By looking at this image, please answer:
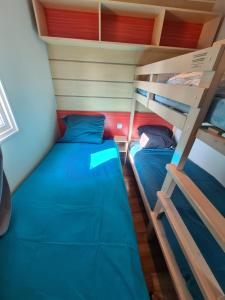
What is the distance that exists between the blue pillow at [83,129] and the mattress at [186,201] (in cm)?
61

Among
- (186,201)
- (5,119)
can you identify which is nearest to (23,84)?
(5,119)

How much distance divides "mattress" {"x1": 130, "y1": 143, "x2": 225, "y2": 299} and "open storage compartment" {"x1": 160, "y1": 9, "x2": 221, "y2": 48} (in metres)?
1.46

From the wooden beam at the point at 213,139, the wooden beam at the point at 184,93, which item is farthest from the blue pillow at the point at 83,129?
the wooden beam at the point at 213,139

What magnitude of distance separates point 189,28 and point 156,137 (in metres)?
1.45

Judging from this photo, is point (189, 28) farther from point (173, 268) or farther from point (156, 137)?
point (173, 268)

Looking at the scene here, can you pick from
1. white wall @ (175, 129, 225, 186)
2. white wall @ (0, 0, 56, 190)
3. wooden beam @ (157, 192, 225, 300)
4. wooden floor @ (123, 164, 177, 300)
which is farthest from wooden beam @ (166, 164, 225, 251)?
white wall @ (0, 0, 56, 190)

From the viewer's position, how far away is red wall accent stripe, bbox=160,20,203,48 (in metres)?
1.81

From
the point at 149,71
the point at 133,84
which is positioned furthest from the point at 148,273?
the point at 133,84

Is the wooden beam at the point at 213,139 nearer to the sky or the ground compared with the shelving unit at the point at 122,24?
nearer to the ground

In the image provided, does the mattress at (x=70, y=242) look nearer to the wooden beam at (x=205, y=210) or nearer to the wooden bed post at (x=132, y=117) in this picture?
the wooden beam at (x=205, y=210)

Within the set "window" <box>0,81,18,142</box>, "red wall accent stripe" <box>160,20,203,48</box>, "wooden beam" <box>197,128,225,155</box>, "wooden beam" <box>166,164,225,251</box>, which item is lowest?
"wooden beam" <box>166,164,225,251</box>

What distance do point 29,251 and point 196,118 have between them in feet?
3.72

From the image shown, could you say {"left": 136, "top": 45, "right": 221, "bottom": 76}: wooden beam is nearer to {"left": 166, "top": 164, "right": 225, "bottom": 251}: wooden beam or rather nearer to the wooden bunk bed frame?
the wooden bunk bed frame

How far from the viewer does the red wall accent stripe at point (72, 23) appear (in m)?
1.69
